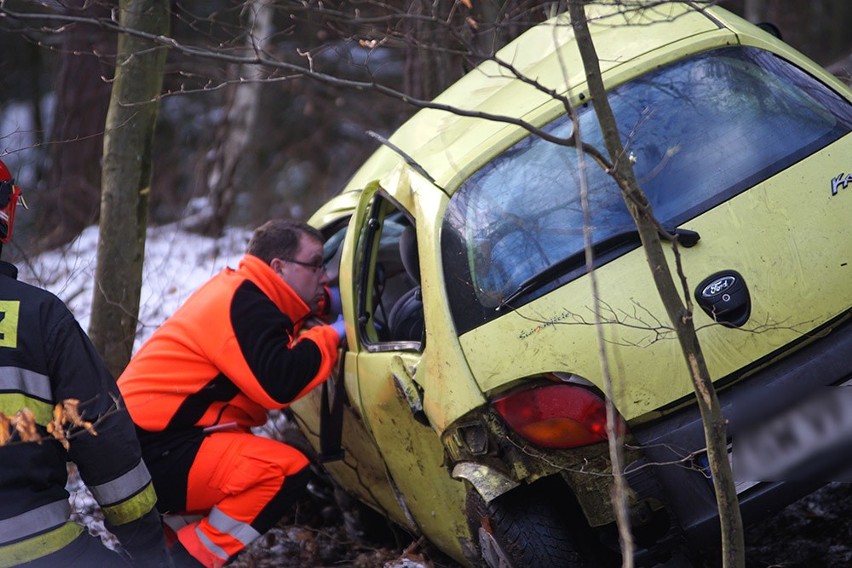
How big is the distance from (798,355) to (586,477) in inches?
28.6

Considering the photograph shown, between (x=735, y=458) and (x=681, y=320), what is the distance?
551 millimetres

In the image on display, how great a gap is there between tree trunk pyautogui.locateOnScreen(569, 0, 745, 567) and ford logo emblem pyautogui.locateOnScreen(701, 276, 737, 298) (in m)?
0.38

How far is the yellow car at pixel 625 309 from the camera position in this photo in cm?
298

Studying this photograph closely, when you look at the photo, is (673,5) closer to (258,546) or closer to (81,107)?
(258,546)

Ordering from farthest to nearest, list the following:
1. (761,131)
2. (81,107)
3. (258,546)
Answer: (81,107) < (258,546) < (761,131)

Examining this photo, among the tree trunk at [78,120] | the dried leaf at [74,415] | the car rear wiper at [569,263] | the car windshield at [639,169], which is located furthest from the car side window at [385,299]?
the tree trunk at [78,120]

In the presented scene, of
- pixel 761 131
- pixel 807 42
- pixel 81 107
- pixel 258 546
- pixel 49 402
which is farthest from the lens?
pixel 807 42

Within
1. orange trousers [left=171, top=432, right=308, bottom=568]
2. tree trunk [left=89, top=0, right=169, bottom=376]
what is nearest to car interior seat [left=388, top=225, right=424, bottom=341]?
orange trousers [left=171, top=432, right=308, bottom=568]

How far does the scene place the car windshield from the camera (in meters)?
3.30

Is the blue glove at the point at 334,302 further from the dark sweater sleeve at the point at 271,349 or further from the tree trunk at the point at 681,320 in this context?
the tree trunk at the point at 681,320

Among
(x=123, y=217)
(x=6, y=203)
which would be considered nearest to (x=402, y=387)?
(x=6, y=203)

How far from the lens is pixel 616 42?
3941mm

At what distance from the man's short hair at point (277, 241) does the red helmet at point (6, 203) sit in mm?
1177

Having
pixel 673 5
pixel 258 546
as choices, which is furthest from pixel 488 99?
pixel 258 546
